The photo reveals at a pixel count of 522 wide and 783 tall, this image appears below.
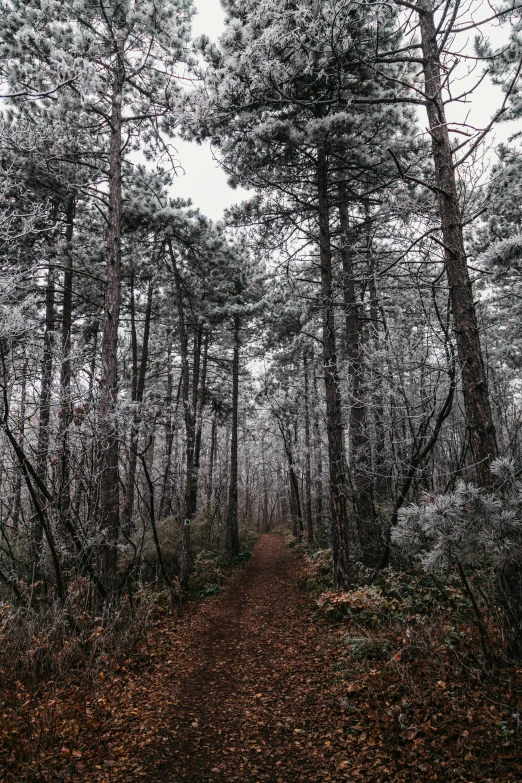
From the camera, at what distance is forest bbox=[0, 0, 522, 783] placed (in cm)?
362

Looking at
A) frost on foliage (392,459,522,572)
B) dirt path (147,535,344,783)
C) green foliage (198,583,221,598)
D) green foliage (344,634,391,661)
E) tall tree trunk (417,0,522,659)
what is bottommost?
green foliage (198,583,221,598)

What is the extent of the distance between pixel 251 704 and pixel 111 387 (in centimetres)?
500

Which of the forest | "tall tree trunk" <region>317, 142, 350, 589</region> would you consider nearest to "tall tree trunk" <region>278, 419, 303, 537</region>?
the forest

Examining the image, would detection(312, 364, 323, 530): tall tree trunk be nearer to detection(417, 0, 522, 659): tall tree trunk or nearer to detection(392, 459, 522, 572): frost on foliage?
detection(417, 0, 522, 659): tall tree trunk

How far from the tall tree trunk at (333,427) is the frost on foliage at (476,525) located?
4.17 meters

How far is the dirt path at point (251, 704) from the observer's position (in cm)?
354

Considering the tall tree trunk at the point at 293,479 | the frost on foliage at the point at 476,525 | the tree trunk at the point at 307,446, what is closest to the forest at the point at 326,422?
the frost on foliage at the point at 476,525

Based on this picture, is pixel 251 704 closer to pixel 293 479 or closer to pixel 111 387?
pixel 111 387

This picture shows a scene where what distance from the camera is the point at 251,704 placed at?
181 inches

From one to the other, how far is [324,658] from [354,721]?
62.4 inches

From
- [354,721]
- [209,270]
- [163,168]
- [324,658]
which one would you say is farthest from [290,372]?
[354,721]

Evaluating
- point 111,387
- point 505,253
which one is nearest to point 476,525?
point 505,253

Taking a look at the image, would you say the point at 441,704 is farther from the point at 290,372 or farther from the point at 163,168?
the point at 290,372

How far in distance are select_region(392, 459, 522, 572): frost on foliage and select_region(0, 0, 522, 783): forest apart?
20 millimetres
